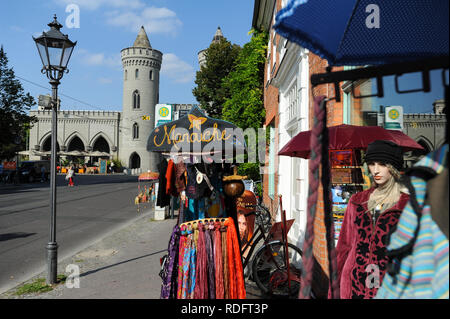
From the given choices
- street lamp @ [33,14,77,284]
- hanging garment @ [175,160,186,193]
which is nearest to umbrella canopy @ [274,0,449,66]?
hanging garment @ [175,160,186,193]

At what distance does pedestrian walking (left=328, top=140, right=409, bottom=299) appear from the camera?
7.73 feet

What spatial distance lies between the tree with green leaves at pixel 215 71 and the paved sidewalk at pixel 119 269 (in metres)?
22.6

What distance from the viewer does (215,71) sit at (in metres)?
31.1

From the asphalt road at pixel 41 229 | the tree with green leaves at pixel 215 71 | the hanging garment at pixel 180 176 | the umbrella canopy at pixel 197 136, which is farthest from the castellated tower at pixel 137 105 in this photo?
the hanging garment at pixel 180 176

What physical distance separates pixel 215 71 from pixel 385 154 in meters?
29.9

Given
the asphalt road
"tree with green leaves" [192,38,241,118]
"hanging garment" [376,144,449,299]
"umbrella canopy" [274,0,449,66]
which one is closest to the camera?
"hanging garment" [376,144,449,299]

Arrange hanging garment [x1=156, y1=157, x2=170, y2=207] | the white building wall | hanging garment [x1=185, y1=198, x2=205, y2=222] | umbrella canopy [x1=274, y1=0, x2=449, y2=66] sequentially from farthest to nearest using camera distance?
the white building wall
hanging garment [x1=156, y1=157, x2=170, y2=207]
hanging garment [x1=185, y1=198, x2=205, y2=222]
umbrella canopy [x1=274, y1=0, x2=449, y2=66]

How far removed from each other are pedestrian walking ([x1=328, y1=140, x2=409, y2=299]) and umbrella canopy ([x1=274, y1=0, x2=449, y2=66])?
0.65 m

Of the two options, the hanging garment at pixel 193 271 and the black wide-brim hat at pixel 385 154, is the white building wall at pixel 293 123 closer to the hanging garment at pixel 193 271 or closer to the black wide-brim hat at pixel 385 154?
the hanging garment at pixel 193 271

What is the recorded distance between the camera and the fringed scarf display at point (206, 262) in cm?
338

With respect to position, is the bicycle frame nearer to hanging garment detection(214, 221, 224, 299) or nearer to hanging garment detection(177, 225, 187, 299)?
hanging garment detection(214, 221, 224, 299)

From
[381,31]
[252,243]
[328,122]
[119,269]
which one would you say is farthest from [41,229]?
[381,31]
